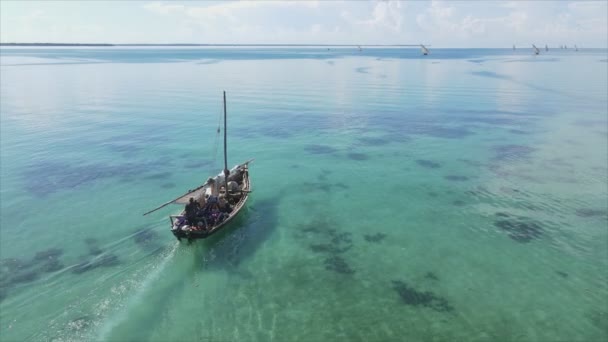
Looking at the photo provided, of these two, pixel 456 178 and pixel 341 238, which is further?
pixel 456 178

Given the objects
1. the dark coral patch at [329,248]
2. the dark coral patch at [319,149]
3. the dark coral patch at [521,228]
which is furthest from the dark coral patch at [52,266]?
the dark coral patch at [521,228]

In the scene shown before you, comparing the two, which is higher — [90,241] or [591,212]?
[591,212]

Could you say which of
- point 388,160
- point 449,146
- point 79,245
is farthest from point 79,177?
point 449,146

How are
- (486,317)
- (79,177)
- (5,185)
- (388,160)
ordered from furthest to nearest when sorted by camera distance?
(388,160)
(79,177)
(5,185)
(486,317)

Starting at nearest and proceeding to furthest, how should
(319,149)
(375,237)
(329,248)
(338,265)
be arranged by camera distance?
1. (338,265)
2. (329,248)
3. (375,237)
4. (319,149)

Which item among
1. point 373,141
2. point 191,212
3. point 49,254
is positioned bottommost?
point 49,254

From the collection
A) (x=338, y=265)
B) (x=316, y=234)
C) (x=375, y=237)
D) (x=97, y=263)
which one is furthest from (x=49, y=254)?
(x=375, y=237)

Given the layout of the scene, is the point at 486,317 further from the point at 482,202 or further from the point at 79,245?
the point at 79,245

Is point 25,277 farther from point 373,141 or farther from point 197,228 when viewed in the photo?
point 373,141

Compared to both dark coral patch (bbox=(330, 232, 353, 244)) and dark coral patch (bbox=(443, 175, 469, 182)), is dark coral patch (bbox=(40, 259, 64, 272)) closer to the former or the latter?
dark coral patch (bbox=(330, 232, 353, 244))
